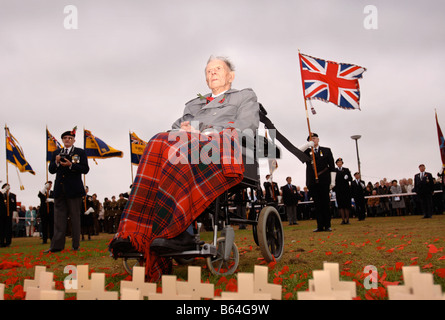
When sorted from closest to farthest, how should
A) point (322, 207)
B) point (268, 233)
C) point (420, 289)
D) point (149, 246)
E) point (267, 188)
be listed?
point (420, 289) → point (149, 246) → point (268, 233) → point (322, 207) → point (267, 188)

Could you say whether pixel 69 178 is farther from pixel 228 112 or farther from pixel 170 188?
pixel 170 188

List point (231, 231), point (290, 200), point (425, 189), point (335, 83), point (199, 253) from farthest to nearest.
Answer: point (290, 200), point (425, 189), point (335, 83), point (231, 231), point (199, 253)

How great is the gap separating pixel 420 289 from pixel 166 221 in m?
1.79

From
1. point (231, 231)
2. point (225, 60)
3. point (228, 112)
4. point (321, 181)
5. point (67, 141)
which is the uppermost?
point (225, 60)

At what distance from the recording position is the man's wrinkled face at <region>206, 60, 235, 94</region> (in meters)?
4.17

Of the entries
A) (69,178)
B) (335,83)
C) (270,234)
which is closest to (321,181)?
(335,83)

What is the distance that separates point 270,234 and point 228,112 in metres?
1.42

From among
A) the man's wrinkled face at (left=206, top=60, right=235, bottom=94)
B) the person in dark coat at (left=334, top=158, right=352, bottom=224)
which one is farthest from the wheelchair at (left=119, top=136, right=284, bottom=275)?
the person in dark coat at (left=334, top=158, right=352, bottom=224)

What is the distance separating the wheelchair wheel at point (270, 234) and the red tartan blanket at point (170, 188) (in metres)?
0.82

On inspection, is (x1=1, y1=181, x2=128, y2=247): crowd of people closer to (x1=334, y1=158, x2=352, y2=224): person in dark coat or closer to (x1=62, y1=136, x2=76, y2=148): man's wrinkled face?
(x1=62, y1=136, x2=76, y2=148): man's wrinkled face

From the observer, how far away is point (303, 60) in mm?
10211

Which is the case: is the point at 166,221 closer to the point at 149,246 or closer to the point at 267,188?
the point at 149,246

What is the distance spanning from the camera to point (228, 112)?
3.81 m

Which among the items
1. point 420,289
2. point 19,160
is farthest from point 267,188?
point 420,289
